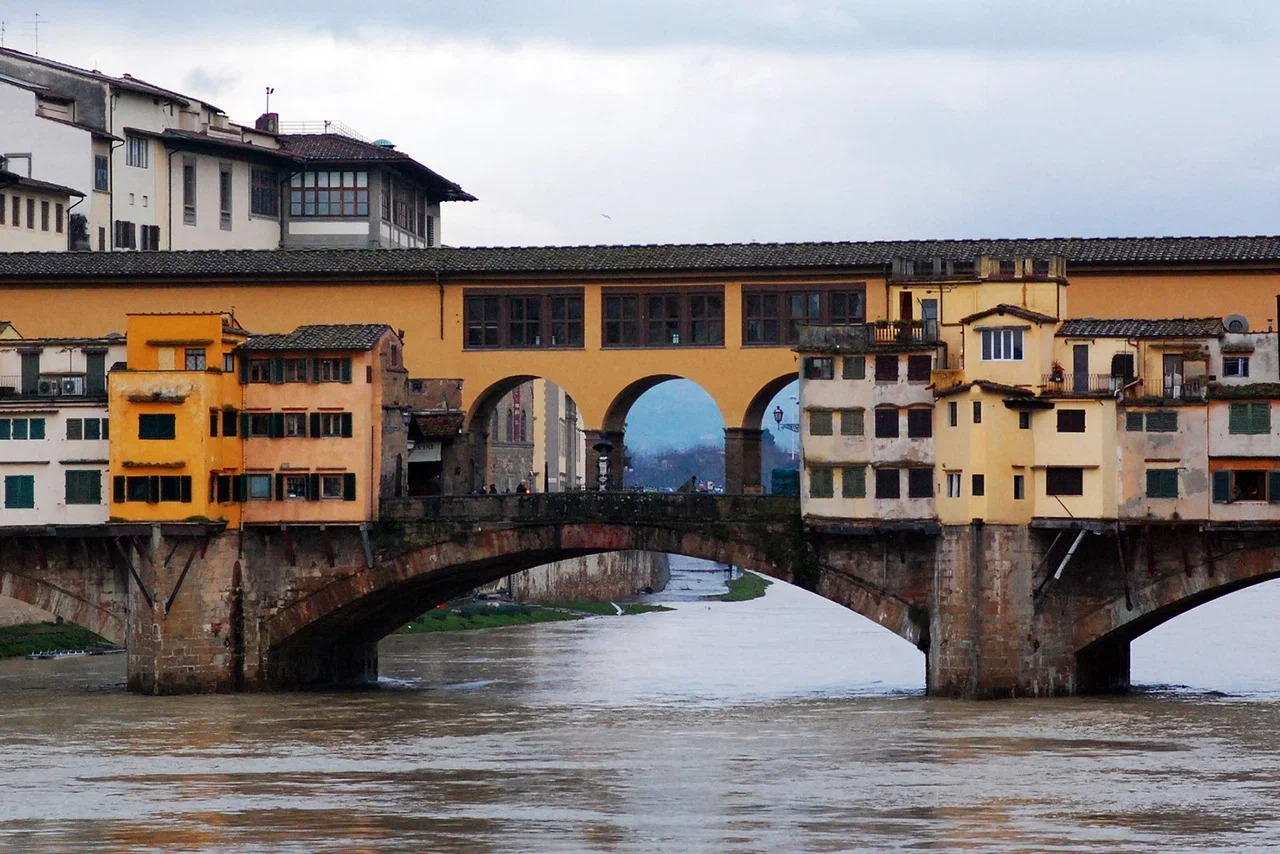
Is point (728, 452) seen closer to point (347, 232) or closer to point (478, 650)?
point (478, 650)

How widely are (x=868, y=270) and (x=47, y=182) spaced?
103 ft

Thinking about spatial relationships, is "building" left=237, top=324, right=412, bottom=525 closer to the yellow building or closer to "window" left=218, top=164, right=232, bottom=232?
the yellow building

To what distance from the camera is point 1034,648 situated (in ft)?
226

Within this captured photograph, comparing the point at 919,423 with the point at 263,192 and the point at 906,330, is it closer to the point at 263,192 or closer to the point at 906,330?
the point at 906,330

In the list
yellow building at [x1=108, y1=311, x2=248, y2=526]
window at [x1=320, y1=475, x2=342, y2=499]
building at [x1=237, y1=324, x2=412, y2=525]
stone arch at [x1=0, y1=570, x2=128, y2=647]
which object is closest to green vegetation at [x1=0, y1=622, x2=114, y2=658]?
stone arch at [x1=0, y1=570, x2=128, y2=647]

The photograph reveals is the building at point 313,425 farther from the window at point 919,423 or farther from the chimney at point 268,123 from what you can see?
the chimney at point 268,123

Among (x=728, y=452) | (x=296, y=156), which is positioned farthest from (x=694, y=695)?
(x=296, y=156)

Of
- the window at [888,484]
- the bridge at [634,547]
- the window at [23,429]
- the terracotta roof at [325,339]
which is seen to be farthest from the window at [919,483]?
the window at [23,429]

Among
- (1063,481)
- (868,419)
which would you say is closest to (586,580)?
(868,419)

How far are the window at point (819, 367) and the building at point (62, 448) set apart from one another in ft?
63.7

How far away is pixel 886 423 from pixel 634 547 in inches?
337

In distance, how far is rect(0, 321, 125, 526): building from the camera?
74625mm

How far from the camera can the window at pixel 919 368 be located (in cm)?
7044

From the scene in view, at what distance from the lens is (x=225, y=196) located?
326ft
